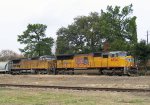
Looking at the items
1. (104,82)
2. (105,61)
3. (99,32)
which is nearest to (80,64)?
(105,61)

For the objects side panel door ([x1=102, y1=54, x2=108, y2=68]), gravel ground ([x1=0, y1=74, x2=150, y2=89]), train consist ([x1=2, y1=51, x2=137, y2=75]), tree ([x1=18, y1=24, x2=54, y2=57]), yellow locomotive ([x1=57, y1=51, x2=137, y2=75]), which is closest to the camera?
gravel ground ([x1=0, y1=74, x2=150, y2=89])

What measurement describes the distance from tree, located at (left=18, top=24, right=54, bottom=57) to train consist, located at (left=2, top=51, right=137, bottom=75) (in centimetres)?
2764

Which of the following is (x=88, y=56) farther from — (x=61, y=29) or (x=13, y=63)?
(x=61, y=29)

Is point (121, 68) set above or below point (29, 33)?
below

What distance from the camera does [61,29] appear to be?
100500mm

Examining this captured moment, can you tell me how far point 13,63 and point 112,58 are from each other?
24.6 metres

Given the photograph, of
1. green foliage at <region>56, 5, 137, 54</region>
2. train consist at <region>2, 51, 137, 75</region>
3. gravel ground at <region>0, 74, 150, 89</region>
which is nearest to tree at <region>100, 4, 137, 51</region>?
green foliage at <region>56, 5, 137, 54</region>

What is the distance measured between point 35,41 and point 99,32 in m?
17.6

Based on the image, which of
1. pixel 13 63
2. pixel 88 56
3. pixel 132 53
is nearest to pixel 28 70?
pixel 13 63

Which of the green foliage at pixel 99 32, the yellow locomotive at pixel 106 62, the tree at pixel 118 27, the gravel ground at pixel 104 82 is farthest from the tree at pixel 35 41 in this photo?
the gravel ground at pixel 104 82

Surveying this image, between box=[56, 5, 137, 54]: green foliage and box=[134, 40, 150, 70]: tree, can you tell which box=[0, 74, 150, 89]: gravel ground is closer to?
box=[134, 40, 150, 70]: tree

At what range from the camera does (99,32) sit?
88688 millimetres

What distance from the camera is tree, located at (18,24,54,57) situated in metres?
96.9

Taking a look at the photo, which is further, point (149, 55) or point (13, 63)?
point (13, 63)
